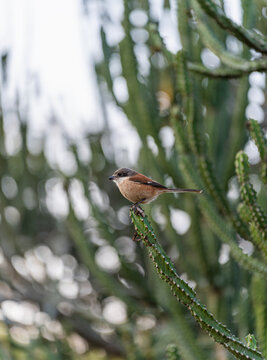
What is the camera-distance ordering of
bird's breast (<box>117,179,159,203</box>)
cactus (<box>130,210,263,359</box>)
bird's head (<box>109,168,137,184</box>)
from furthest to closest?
bird's head (<box>109,168,137,184</box>)
bird's breast (<box>117,179,159,203</box>)
cactus (<box>130,210,263,359</box>)

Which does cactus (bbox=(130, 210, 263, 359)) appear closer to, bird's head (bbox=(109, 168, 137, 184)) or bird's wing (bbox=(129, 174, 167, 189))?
bird's wing (bbox=(129, 174, 167, 189))

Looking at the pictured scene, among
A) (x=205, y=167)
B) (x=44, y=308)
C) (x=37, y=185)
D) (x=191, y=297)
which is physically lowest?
(x=191, y=297)

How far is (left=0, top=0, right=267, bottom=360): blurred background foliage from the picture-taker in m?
3.13

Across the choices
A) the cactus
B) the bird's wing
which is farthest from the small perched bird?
the cactus

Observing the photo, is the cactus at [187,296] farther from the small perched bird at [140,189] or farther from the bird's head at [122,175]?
the bird's head at [122,175]

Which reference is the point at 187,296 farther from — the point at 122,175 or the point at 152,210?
the point at 152,210

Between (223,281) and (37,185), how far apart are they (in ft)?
7.51

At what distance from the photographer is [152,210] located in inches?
182

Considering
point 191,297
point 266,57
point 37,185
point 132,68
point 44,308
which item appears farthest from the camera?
point 37,185

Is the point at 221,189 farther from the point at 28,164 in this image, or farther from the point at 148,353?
the point at 28,164

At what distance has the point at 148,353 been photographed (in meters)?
4.49

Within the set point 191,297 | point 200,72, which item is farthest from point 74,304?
point 191,297

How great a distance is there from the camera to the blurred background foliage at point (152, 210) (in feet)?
10.3

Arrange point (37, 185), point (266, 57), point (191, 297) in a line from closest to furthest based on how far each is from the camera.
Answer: point (191, 297), point (266, 57), point (37, 185)
